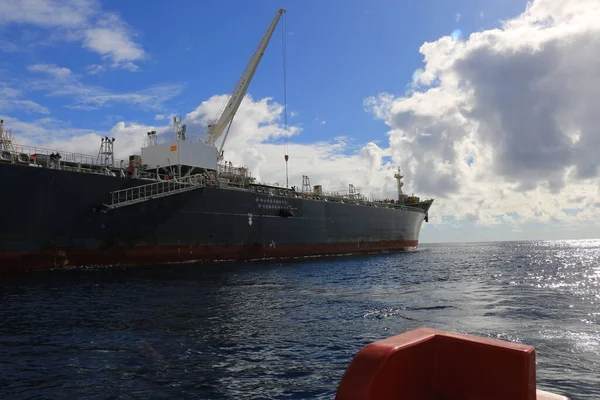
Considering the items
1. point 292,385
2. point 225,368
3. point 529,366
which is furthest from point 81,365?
point 529,366

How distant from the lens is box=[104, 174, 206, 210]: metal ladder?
28.4 metres

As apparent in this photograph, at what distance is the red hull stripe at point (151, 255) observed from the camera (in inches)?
977

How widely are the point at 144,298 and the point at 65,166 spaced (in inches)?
634

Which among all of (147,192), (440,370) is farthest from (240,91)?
(440,370)

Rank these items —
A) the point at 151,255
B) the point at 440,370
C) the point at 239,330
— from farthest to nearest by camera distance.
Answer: the point at 151,255 → the point at 239,330 → the point at 440,370

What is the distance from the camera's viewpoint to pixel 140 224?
2983 centimetres

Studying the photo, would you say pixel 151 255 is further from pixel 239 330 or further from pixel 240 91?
pixel 240 91

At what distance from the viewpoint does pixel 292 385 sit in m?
7.45

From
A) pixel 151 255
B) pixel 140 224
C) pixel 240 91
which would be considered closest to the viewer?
pixel 140 224

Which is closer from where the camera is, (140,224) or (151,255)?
(140,224)

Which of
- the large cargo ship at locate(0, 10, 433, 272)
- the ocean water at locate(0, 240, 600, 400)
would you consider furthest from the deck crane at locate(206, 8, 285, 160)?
the ocean water at locate(0, 240, 600, 400)

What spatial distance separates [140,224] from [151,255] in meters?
2.59

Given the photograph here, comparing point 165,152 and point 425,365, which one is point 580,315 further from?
point 165,152

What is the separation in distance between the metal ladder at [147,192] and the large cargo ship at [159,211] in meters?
0.08
